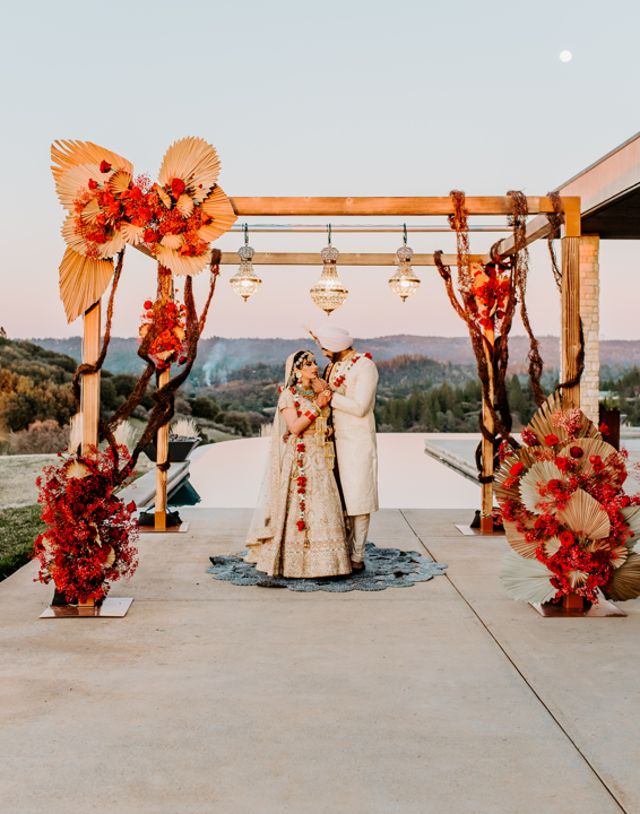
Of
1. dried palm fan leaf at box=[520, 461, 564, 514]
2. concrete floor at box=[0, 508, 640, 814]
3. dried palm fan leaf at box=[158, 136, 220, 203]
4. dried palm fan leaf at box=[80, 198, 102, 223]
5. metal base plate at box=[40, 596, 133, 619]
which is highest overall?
dried palm fan leaf at box=[158, 136, 220, 203]

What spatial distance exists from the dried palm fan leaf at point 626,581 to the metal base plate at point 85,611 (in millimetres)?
2598

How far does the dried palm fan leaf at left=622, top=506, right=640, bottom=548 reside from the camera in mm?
4695

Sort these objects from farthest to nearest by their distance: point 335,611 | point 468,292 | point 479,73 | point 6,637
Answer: point 479,73 → point 468,292 → point 335,611 → point 6,637

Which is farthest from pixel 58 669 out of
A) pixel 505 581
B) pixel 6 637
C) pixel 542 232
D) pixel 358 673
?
pixel 542 232

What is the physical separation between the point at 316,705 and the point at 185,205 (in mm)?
2841

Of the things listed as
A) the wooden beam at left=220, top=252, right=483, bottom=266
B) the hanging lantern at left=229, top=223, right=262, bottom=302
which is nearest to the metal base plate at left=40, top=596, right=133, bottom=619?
the hanging lantern at left=229, top=223, right=262, bottom=302

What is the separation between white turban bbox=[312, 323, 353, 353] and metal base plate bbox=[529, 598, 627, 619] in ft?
6.45

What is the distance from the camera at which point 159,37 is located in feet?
41.6

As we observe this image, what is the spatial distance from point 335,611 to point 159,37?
10319mm

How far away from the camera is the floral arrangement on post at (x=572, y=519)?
15.2 feet

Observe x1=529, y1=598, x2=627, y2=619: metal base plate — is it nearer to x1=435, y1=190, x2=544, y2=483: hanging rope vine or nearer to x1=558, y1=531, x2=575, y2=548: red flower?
x1=558, y1=531, x2=575, y2=548: red flower

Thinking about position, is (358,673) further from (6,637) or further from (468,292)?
(468,292)

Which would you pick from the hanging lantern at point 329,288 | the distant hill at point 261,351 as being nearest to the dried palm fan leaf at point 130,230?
the hanging lantern at point 329,288

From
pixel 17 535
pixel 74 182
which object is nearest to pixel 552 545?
pixel 74 182
